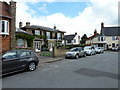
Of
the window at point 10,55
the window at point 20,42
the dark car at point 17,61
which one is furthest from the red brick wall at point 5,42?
the window at point 10,55

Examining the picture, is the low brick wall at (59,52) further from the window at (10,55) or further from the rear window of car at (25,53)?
the window at (10,55)

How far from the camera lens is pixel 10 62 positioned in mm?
8281

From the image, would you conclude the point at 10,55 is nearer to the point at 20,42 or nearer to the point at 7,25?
the point at 7,25

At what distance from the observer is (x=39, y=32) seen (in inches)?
1433

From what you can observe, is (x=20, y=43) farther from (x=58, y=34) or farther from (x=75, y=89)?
(x=75, y=89)

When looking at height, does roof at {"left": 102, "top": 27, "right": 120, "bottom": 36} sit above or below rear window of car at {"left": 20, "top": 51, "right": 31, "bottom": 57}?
above

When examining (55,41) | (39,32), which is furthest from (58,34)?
(39,32)

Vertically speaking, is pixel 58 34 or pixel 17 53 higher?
pixel 58 34

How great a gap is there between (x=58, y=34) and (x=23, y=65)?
34.8 metres

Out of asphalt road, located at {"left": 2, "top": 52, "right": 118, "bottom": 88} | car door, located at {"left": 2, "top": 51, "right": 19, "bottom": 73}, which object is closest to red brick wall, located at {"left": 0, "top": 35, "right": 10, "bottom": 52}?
car door, located at {"left": 2, "top": 51, "right": 19, "bottom": 73}

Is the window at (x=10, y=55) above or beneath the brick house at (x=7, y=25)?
beneath

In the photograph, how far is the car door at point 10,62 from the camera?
7973 mm

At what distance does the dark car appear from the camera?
8084mm

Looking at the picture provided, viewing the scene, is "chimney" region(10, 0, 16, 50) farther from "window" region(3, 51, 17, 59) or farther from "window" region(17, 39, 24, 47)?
"window" region(3, 51, 17, 59)
